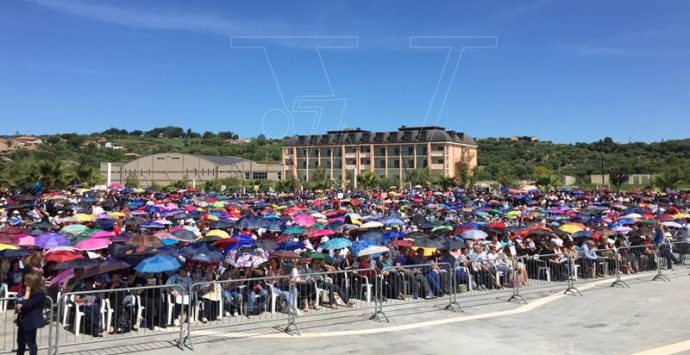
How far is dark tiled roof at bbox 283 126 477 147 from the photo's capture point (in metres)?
105

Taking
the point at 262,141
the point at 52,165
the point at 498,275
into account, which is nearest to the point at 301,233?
the point at 498,275

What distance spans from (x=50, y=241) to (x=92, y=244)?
4.84ft

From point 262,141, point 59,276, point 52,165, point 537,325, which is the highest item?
point 262,141

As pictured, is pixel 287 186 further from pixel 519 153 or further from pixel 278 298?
pixel 519 153

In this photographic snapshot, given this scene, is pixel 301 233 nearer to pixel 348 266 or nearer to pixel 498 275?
pixel 348 266

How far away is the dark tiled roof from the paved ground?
93522mm

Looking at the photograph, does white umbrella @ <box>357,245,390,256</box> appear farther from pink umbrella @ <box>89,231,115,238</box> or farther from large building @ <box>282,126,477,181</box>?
large building @ <box>282,126,477,181</box>

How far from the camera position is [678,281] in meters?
15.0

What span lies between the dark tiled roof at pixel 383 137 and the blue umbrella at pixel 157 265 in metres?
96.3

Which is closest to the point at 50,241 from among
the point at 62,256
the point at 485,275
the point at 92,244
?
the point at 92,244

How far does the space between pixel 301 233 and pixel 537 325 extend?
8.35 metres

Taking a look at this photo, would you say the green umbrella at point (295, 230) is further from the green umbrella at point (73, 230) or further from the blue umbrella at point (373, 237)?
the green umbrella at point (73, 230)

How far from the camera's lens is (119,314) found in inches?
380

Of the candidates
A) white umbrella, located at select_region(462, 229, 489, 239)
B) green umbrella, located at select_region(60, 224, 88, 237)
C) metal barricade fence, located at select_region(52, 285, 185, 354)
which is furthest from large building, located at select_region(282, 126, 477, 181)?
metal barricade fence, located at select_region(52, 285, 185, 354)
